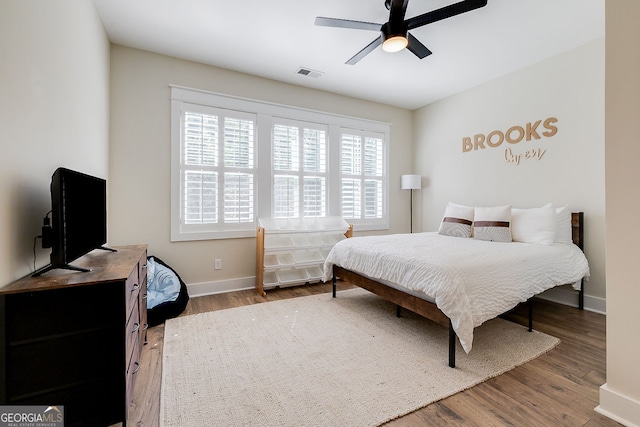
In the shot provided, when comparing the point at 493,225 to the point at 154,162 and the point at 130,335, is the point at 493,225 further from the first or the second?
the point at 154,162

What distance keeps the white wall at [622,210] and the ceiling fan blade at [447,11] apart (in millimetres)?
728

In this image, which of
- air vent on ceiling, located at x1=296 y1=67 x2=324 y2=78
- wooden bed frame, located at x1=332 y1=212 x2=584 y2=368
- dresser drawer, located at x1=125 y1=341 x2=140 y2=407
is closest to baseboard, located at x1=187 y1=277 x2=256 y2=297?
wooden bed frame, located at x1=332 y1=212 x2=584 y2=368

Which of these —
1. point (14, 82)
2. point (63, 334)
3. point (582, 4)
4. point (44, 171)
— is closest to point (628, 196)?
point (582, 4)

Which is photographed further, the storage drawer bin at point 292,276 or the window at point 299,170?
the window at point 299,170

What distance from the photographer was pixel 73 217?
1487mm

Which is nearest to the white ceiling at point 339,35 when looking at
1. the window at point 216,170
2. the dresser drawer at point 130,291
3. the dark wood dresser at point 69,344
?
the window at point 216,170

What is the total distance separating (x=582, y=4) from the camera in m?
2.40

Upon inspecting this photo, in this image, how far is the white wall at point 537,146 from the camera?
9.82 feet

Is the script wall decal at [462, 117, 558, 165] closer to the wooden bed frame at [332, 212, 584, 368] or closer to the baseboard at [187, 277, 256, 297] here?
the wooden bed frame at [332, 212, 584, 368]

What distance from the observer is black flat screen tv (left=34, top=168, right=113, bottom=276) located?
133cm

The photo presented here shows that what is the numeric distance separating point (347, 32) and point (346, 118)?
5.70 ft

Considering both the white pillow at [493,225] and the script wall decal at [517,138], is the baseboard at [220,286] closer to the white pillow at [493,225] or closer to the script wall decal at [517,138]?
the white pillow at [493,225]

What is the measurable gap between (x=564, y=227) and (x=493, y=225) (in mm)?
663

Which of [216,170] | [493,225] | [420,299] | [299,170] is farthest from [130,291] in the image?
[493,225]
